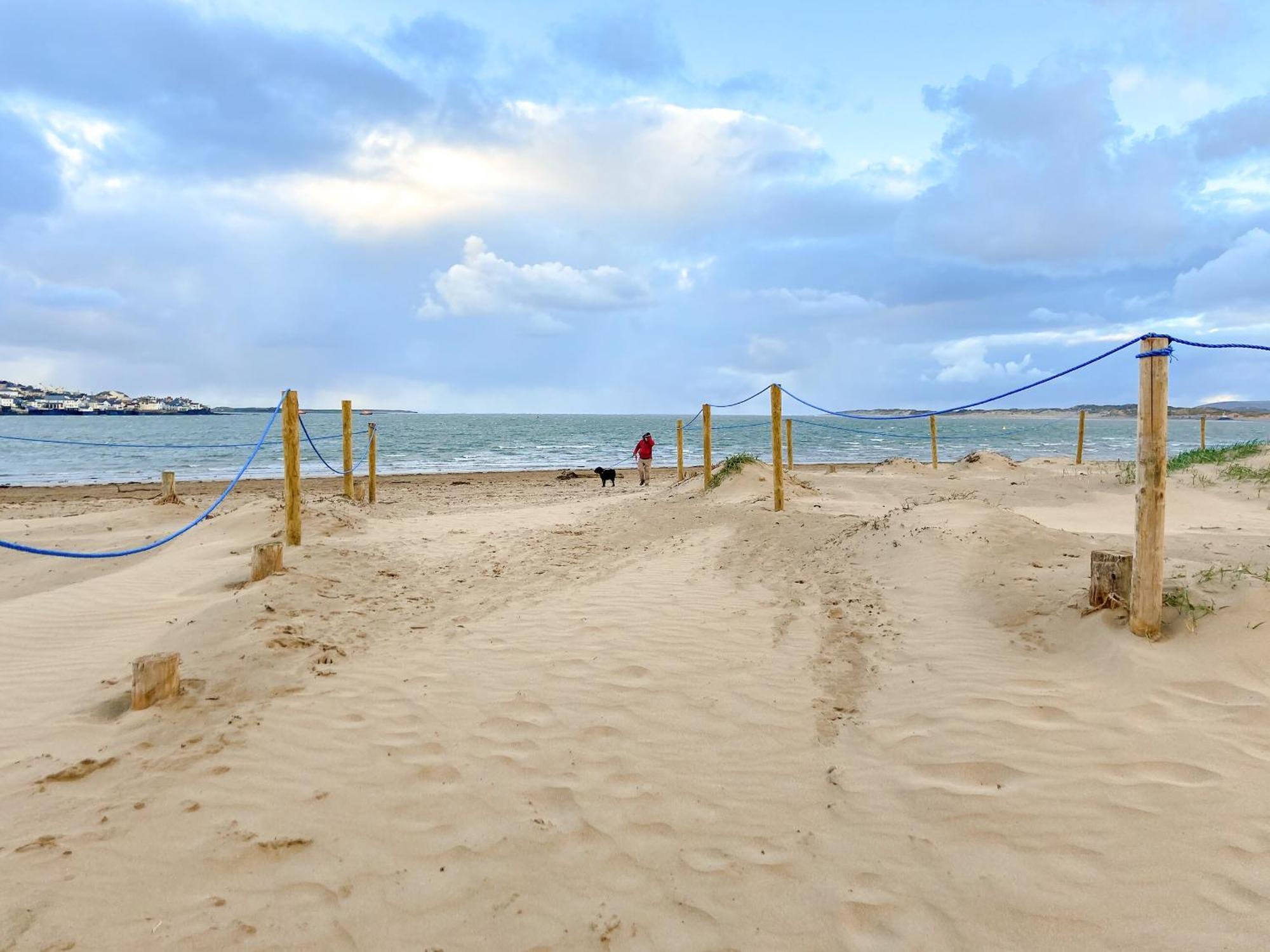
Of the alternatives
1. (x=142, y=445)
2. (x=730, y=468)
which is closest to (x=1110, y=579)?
(x=730, y=468)

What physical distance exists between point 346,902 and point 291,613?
3803 millimetres

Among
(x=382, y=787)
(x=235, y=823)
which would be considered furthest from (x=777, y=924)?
(x=235, y=823)

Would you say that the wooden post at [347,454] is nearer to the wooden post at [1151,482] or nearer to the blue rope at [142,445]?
the blue rope at [142,445]

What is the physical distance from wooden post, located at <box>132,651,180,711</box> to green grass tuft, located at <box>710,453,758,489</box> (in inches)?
375

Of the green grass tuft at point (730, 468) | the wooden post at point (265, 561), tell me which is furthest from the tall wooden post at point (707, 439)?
the wooden post at point (265, 561)

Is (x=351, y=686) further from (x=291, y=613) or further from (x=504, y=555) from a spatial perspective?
(x=504, y=555)

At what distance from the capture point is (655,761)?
356cm

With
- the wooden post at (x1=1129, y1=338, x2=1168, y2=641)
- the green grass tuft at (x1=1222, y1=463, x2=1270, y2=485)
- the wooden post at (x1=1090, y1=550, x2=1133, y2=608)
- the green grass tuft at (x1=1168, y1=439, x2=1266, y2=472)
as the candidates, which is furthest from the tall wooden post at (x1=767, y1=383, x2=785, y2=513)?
the green grass tuft at (x1=1168, y1=439, x2=1266, y2=472)

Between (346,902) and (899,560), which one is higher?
(899,560)

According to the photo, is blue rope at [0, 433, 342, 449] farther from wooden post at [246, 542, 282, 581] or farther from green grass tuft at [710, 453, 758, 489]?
green grass tuft at [710, 453, 758, 489]

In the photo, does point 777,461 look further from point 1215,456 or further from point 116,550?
point 1215,456

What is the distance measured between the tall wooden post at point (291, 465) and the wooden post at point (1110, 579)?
7.83 meters

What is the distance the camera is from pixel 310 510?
10.4m

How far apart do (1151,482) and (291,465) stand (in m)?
8.07
